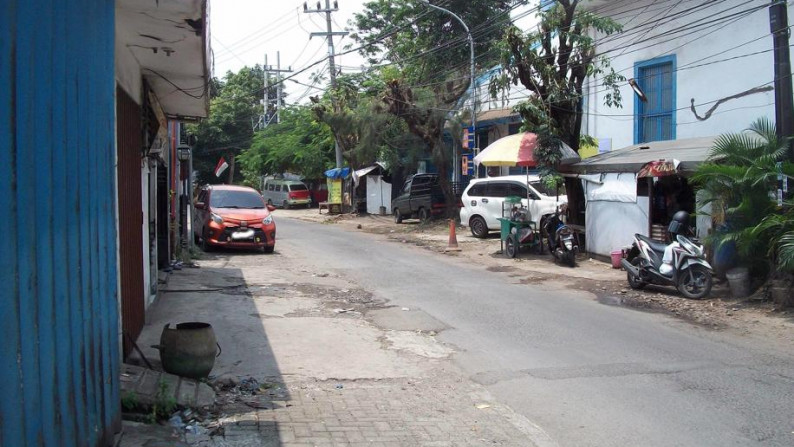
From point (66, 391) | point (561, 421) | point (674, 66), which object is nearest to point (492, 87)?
point (674, 66)

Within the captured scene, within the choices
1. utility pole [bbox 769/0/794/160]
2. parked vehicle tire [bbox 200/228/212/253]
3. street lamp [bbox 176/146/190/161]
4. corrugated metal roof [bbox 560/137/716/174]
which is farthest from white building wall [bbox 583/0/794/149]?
parked vehicle tire [bbox 200/228/212/253]

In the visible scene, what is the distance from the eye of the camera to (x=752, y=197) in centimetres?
1076

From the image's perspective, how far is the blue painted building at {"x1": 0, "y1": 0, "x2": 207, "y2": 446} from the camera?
2.85 meters

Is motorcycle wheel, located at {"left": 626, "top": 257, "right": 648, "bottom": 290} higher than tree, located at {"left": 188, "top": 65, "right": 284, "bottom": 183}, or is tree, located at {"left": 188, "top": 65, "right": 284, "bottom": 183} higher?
tree, located at {"left": 188, "top": 65, "right": 284, "bottom": 183}

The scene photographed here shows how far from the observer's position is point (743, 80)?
15.3 m

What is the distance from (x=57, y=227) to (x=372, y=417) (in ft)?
10.1

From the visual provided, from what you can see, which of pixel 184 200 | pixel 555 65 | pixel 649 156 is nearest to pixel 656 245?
pixel 649 156

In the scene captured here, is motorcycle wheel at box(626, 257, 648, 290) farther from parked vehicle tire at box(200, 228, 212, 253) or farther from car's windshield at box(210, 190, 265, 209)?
parked vehicle tire at box(200, 228, 212, 253)

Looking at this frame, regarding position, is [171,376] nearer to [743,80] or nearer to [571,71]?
[571,71]

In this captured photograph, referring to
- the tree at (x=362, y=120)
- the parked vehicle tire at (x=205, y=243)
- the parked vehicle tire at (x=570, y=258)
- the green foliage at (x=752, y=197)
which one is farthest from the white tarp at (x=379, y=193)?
the green foliage at (x=752, y=197)

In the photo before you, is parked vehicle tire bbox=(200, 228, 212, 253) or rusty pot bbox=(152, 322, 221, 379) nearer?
rusty pot bbox=(152, 322, 221, 379)

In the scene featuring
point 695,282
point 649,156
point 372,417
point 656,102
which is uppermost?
point 656,102

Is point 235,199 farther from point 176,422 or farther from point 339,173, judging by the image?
point 339,173

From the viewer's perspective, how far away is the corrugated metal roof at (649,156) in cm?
1281
